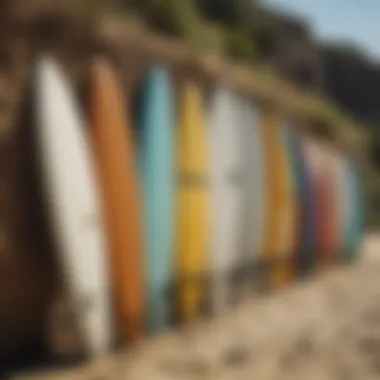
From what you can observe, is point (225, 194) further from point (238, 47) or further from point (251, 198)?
point (238, 47)

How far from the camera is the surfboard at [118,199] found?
3.01 meters

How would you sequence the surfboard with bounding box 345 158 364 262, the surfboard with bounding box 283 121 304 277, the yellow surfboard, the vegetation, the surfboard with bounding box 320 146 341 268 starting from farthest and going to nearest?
1. the surfboard with bounding box 345 158 364 262
2. the surfboard with bounding box 320 146 341 268
3. the vegetation
4. the surfboard with bounding box 283 121 304 277
5. the yellow surfboard

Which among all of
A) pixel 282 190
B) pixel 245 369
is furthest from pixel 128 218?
pixel 282 190

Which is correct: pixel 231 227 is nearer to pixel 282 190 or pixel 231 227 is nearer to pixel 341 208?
pixel 282 190

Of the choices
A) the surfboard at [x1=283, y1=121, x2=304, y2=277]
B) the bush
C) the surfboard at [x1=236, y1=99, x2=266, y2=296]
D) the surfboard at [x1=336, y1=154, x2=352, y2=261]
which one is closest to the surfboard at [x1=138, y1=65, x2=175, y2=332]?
the surfboard at [x1=236, y1=99, x2=266, y2=296]

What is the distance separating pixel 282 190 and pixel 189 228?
5.23 ft

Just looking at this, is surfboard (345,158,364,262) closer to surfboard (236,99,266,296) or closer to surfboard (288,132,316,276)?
surfboard (288,132,316,276)

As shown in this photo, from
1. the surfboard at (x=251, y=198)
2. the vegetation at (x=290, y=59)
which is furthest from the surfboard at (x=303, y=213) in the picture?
the surfboard at (x=251, y=198)

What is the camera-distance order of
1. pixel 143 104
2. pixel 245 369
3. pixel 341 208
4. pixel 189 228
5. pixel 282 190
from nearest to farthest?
pixel 245 369 → pixel 143 104 → pixel 189 228 → pixel 282 190 → pixel 341 208

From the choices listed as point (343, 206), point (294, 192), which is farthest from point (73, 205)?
point (343, 206)

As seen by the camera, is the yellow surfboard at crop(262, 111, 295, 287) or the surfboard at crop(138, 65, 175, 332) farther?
the yellow surfboard at crop(262, 111, 295, 287)

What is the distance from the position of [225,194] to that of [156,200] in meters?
0.83

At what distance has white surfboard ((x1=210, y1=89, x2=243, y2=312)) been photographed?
13.0 ft

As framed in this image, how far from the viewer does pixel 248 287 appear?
4414 mm
